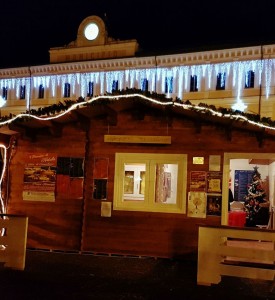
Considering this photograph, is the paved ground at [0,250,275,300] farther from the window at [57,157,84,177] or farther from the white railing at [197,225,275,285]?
the window at [57,157,84,177]

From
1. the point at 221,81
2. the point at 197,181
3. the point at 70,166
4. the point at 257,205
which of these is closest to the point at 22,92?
the point at 221,81

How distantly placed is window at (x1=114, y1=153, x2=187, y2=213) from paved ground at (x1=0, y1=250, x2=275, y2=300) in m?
1.20

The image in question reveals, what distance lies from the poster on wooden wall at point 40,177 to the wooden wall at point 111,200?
14cm

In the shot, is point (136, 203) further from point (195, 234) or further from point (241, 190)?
point (241, 190)

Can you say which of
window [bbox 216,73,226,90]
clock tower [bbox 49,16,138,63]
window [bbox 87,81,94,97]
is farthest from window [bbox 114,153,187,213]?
window [bbox 87,81,94,97]

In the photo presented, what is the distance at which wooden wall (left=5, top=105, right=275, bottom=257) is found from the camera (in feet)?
34.2

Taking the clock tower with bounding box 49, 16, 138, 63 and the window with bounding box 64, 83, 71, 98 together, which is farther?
the window with bounding box 64, 83, 71, 98

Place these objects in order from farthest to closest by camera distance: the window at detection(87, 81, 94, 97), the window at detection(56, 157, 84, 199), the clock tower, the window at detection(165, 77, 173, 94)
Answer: the window at detection(87, 81, 94, 97) < the clock tower < the window at detection(165, 77, 173, 94) < the window at detection(56, 157, 84, 199)

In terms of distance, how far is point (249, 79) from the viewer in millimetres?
29797

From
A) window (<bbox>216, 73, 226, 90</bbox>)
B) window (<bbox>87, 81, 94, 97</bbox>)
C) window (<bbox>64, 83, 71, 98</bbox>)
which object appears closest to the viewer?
window (<bbox>216, 73, 226, 90</bbox>)

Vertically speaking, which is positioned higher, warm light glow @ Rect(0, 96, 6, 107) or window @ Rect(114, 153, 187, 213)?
warm light glow @ Rect(0, 96, 6, 107)

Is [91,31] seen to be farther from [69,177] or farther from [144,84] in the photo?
[69,177]

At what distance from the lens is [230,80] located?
3012 centimetres

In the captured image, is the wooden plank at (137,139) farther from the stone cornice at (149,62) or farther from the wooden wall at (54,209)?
the stone cornice at (149,62)
